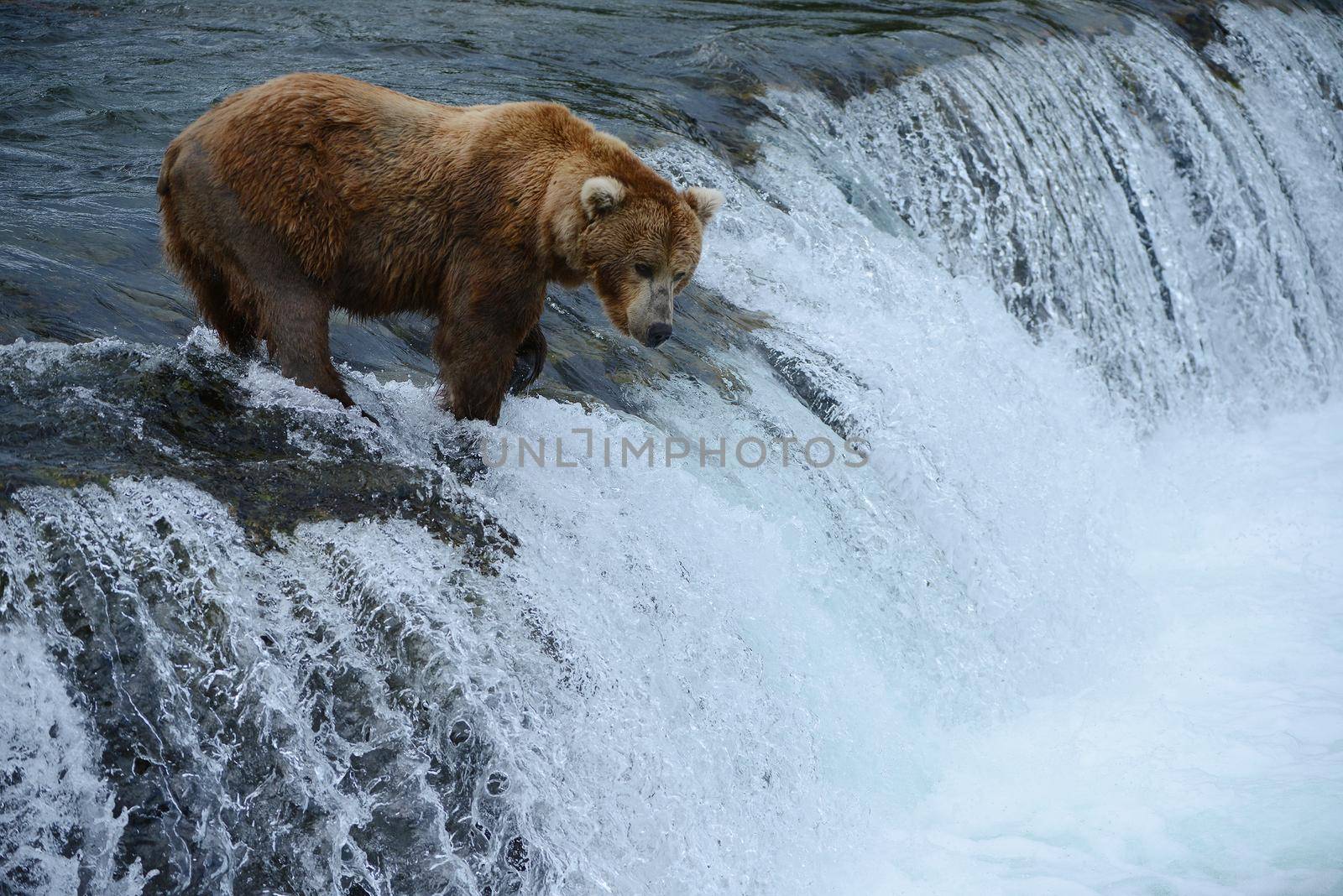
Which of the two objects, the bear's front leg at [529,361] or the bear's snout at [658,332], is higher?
the bear's snout at [658,332]

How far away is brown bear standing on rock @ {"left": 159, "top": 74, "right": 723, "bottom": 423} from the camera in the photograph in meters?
4.04

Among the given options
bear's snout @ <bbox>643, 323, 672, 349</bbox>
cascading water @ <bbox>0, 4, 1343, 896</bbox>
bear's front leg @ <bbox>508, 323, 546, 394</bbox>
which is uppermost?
bear's snout @ <bbox>643, 323, 672, 349</bbox>

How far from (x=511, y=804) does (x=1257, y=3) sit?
12628mm

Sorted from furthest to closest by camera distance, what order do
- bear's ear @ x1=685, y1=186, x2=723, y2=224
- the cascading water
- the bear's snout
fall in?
bear's ear @ x1=685, y1=186, x2=723, y2=224
the bear's snout
the cascading water

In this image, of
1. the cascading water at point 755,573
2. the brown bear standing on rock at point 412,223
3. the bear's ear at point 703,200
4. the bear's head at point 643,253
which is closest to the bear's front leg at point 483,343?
the brown bear standing on rock at point 412,223

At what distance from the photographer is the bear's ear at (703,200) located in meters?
4.55

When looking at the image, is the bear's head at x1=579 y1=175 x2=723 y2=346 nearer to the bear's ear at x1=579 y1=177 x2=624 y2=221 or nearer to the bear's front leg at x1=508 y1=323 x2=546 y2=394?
the bear's ear at x1=579 y1=177 x2=624 y2=221

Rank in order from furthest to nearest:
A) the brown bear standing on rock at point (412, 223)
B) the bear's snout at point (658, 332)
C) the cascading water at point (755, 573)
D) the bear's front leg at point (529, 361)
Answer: the bear's front leg at point (529, 361), the bear's snout at point (658, 332), the brown bear standing on rock at point (412, 223), the cascading water at point (755, 573)

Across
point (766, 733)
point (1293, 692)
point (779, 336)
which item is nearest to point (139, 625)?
point (766, 733)

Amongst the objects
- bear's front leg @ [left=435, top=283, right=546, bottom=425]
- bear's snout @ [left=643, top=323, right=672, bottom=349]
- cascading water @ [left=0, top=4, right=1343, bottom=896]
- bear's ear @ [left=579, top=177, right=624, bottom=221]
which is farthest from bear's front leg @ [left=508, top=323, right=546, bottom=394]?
bear's ear @ [left=579, top=177, right=624, bottom=221]

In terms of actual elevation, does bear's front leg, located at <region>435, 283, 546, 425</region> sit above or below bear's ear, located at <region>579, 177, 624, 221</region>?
below

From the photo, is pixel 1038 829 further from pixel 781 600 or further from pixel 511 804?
pixel 511 804

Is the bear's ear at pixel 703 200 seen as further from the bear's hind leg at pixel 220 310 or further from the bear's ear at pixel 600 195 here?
the bear's hind leg at pixel 220 310

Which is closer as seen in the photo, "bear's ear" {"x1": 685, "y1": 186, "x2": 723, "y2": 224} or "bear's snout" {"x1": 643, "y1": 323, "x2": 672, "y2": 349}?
"bear's snout" {"x1": 643, "y1": 323, "x2": 672, "y2": 349}
